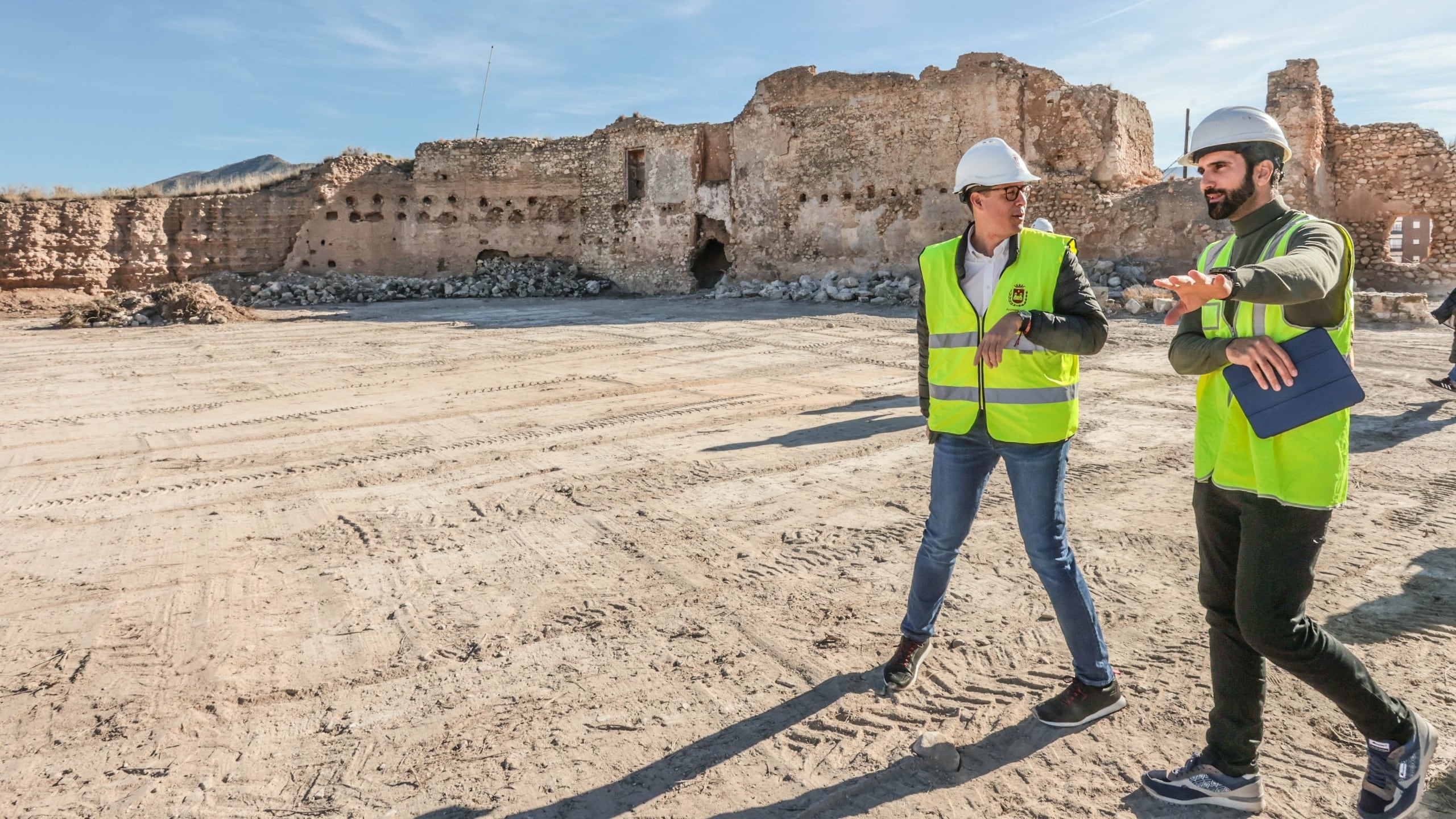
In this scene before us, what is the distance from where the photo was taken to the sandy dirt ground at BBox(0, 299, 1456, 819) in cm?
266

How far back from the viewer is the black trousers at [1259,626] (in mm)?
2160

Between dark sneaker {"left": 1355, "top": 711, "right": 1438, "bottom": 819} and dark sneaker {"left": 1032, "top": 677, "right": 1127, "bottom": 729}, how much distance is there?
687 mm

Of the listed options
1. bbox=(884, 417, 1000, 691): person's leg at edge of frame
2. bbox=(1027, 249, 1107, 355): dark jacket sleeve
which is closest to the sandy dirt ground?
bbox=(884, 417, 1000, 691): person's leg at edge of frame

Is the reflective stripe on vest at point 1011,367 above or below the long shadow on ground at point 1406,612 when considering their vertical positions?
above

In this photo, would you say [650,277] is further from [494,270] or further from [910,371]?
[910,371]

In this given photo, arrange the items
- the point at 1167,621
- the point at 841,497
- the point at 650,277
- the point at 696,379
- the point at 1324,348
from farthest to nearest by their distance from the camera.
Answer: the point at 650,277, the point at 696,379, the point at 841,497, the point at 1167,621, the point at 1324,348

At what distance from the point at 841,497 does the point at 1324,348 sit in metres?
3.37

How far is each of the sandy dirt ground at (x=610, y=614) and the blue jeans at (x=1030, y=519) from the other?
31 cm

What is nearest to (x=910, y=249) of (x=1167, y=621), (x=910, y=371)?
(x=910, y=371)

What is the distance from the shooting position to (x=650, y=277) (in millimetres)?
23406

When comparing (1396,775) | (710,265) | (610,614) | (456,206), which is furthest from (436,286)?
(1396,775)

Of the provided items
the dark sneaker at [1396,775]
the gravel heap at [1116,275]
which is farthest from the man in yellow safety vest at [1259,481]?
the gravel heap at [1116,275]

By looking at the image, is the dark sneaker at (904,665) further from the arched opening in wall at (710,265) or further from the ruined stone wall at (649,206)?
the arched opening in wall at (710,265)

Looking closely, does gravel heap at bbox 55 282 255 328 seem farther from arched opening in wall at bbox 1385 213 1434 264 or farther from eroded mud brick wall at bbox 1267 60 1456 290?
arched opening in wall at bbox 1385 213 1434 264
